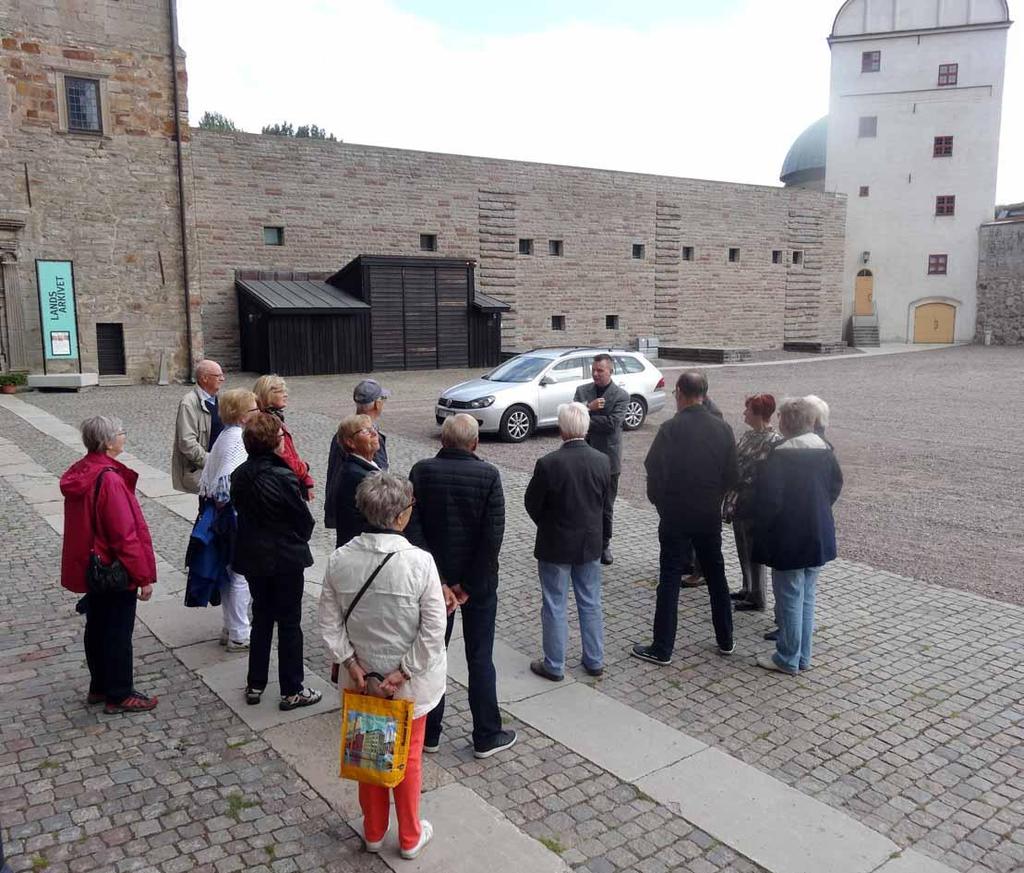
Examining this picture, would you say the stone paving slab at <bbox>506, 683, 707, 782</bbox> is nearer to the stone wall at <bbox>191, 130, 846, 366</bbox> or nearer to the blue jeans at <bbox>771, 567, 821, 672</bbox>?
the blue jeans at <bbox>771, 567, 821, 672</bbox>

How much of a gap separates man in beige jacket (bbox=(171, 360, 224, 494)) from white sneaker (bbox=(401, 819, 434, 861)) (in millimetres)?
3199

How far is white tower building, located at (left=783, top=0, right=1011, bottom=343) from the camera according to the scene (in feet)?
125

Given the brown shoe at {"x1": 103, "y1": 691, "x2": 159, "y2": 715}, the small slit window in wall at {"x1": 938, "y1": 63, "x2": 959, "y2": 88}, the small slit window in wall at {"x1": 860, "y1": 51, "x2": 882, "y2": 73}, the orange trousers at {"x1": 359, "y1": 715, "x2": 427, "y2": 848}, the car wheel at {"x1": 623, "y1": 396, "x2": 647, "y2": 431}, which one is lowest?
the brown shoe at {"x1": 103, "y1": 691, "x2": 159, "y2": 715}

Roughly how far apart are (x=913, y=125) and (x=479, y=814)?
141 feet

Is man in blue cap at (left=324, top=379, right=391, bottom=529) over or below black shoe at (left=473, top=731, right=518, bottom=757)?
over

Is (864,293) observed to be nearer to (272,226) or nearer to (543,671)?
(272,226)

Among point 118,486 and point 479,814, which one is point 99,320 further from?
point 479,814

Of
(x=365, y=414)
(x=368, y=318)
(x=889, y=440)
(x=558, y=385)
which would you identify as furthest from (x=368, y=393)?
(x=368, y=318)

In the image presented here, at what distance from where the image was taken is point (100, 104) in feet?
70.5

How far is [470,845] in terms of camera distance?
3.47 meters

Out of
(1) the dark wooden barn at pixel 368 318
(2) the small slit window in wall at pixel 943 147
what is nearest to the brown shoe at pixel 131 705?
(1) the dark wooden barn at pixel 368 318

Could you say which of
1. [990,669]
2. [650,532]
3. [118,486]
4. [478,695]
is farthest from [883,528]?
[118,486]

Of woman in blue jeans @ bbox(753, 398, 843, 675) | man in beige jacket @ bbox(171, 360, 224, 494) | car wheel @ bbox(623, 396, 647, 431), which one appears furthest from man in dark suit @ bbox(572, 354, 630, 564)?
car wheel @ bbox(623, 396, 647, 431)

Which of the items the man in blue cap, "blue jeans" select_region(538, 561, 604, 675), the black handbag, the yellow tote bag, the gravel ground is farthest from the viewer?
the gravel ground
